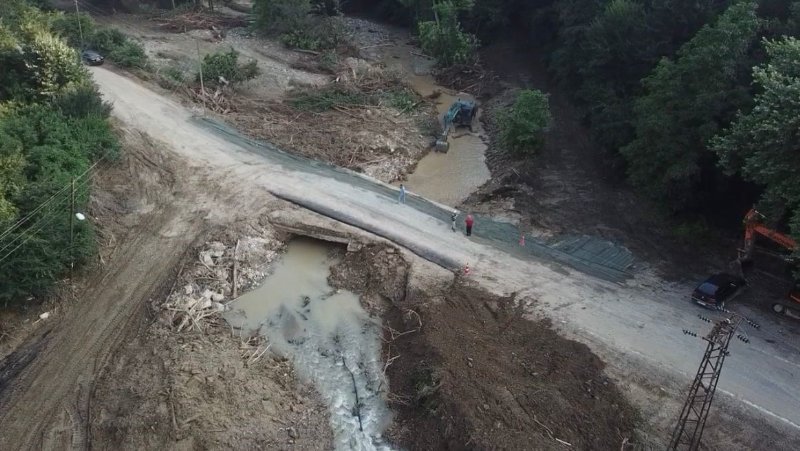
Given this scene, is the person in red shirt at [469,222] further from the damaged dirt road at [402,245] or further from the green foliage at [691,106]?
the green foliage at [691,106]

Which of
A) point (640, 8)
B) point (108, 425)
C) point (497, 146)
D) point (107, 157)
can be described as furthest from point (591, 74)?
point (108, 425)

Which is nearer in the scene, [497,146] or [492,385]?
[492,385]

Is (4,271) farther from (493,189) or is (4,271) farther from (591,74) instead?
(591,74)

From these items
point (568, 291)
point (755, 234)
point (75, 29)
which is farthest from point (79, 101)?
point (755, 234)

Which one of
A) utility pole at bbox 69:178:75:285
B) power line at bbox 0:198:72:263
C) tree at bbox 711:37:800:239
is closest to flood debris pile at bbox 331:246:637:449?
tree at bbox 711:37:800:239

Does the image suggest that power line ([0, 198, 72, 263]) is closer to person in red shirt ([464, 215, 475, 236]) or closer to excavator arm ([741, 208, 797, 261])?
person in red shirt ([464, 215, 475, 236])

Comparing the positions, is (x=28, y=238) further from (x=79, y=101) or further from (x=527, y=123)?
(x=527, y=123)

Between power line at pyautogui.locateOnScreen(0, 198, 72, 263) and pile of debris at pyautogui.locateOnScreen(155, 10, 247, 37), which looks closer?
power line at pyautogui.locateOnScreen(0, 198, 72, 263)
